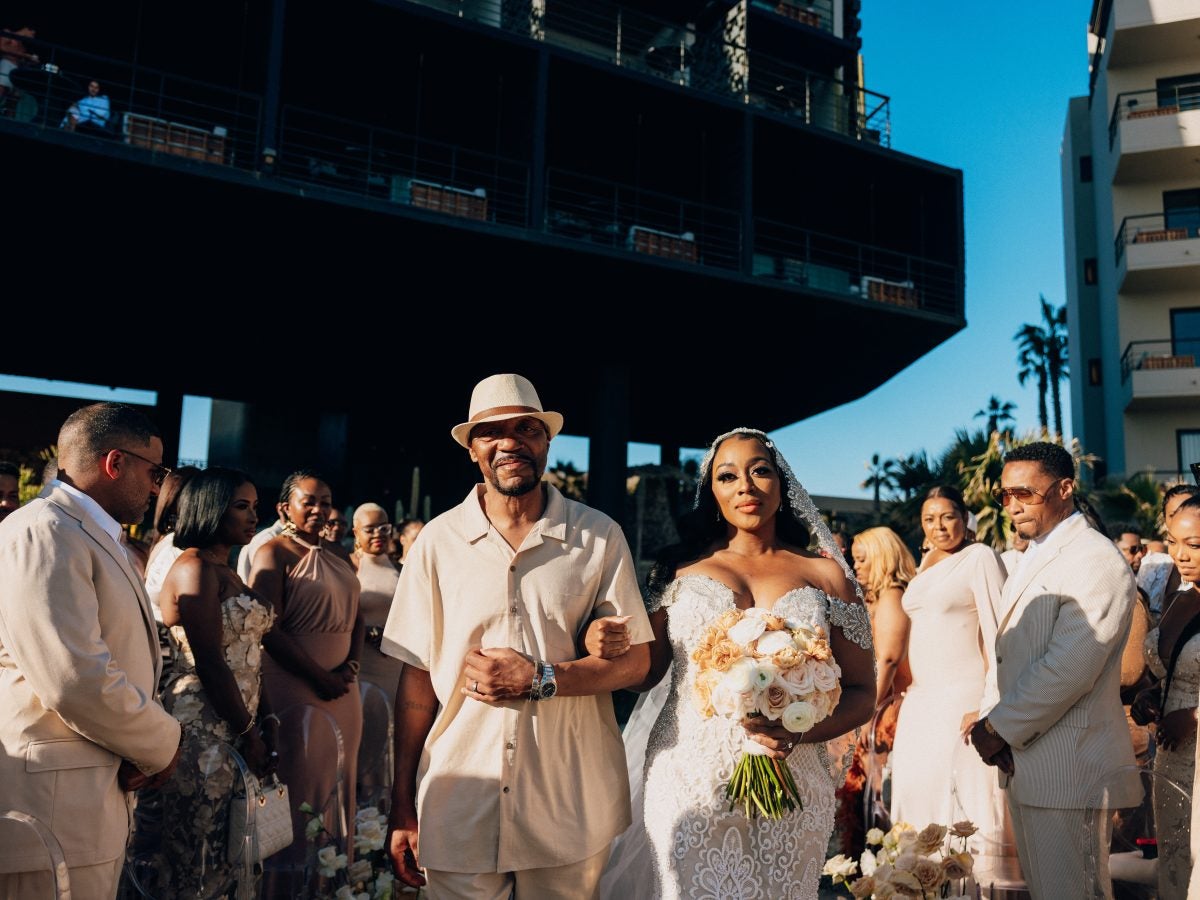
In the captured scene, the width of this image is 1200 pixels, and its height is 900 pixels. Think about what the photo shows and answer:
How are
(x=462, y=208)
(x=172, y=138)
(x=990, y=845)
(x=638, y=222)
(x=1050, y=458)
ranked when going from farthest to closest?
(x=638, y=222) < (x=462, y=208) < (x=172, y=138) < (x=990, y=845) < (x=1050, y=458)

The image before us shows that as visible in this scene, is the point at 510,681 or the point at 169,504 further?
the point at 169,504

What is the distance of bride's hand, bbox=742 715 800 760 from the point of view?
3.29m

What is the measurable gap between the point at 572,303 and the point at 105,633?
15868 millimetres

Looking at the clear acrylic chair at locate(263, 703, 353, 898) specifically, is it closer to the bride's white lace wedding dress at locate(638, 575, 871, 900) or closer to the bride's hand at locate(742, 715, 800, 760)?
the bride's white lace wedding dress at locate(638, 575, 871, 900)

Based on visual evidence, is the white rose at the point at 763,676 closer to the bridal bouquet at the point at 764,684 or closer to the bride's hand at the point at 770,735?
the bridal bouquet at the point at 764,684

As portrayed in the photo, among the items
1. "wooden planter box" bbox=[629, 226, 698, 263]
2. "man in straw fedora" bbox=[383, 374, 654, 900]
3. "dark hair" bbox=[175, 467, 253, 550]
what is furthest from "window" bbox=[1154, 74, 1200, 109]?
"man in straw fedora" bbox=[383, 374, 654, 900]

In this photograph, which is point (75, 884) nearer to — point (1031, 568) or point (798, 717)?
point (798, 717)

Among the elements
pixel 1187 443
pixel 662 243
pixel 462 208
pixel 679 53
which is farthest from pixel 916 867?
pixel 1187 443

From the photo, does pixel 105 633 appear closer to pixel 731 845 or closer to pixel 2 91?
pixel 731 845

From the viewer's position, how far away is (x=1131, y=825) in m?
3.80

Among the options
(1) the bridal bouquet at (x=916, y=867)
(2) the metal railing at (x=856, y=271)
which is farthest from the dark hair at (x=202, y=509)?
(2) the metal railing at (x=856, y=271)

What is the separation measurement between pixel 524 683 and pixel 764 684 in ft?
2.40

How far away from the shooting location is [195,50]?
59.1ft

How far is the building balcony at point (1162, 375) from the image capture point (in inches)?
1275
